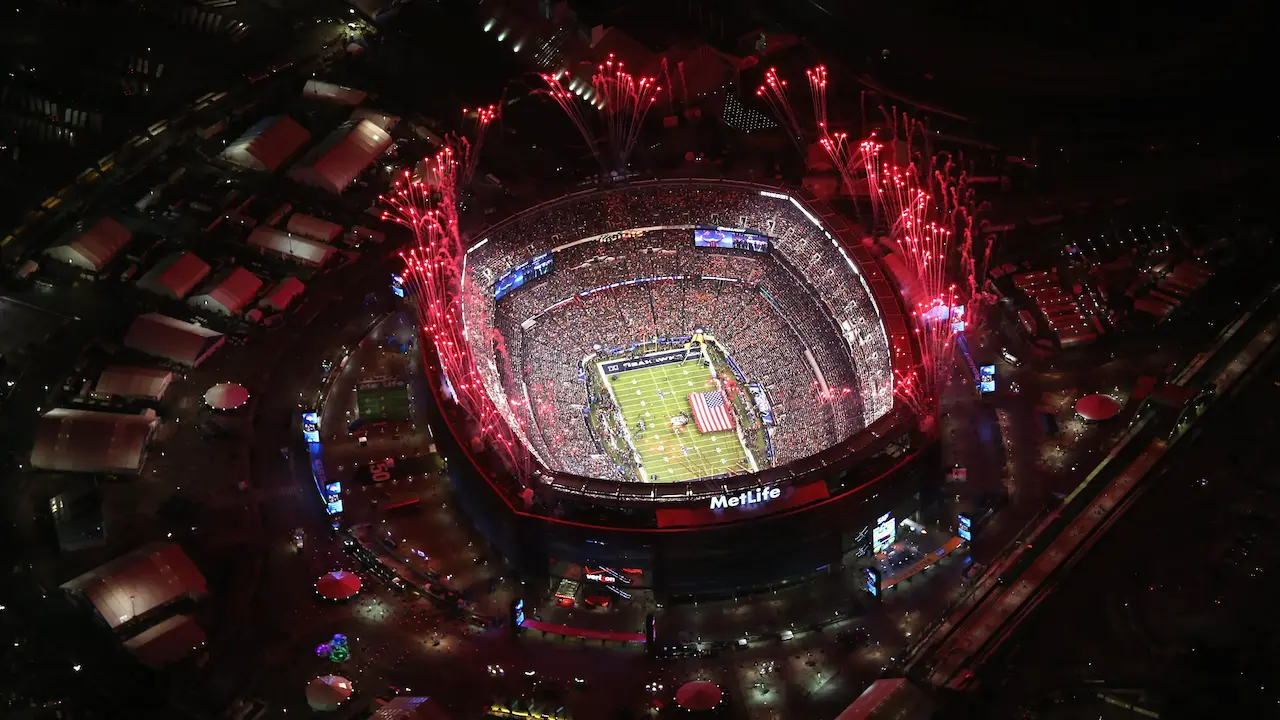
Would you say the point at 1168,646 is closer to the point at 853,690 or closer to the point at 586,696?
the point at 853,690

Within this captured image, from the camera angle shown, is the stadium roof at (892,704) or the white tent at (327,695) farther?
the white tent at (327,695)

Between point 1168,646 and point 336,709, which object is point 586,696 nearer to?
point 336,709

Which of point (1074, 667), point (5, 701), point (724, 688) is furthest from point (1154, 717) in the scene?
point (5, 701)

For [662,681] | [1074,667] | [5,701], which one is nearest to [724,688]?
[662,681]

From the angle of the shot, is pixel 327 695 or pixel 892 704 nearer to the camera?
pixel 892 704

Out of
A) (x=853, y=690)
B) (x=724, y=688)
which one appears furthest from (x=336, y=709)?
(x=853, y=690)

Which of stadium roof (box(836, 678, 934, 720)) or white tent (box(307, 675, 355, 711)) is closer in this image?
stadium roof (box(836, 678, 934, 720))

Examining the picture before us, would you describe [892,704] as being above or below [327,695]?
above

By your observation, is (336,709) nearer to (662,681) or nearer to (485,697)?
(485,697)
